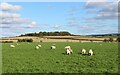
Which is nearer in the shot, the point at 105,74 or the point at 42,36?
the point at 105,74

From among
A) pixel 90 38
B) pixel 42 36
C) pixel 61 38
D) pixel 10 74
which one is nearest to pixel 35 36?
pixel 42 36

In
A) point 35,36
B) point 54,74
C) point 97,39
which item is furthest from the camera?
point 35,36

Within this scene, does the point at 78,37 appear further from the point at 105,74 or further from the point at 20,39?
the point at 105,74

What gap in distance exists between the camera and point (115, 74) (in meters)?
15.9

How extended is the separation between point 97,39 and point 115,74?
88.2 metres

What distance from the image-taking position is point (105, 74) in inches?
623

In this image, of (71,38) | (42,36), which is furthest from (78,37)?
(42,36)

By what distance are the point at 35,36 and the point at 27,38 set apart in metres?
5.78

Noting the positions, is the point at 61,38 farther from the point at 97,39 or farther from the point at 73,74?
the point at 73,74

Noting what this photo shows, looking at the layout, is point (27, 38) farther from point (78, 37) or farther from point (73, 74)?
point (73, 74)

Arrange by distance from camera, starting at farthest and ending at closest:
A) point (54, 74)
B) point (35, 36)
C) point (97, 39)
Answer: point (35, 36) → point (97, 39) → point (54, 74)

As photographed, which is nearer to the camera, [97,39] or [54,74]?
[54,74]

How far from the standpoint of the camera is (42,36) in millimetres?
109438

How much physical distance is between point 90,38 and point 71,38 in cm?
699
